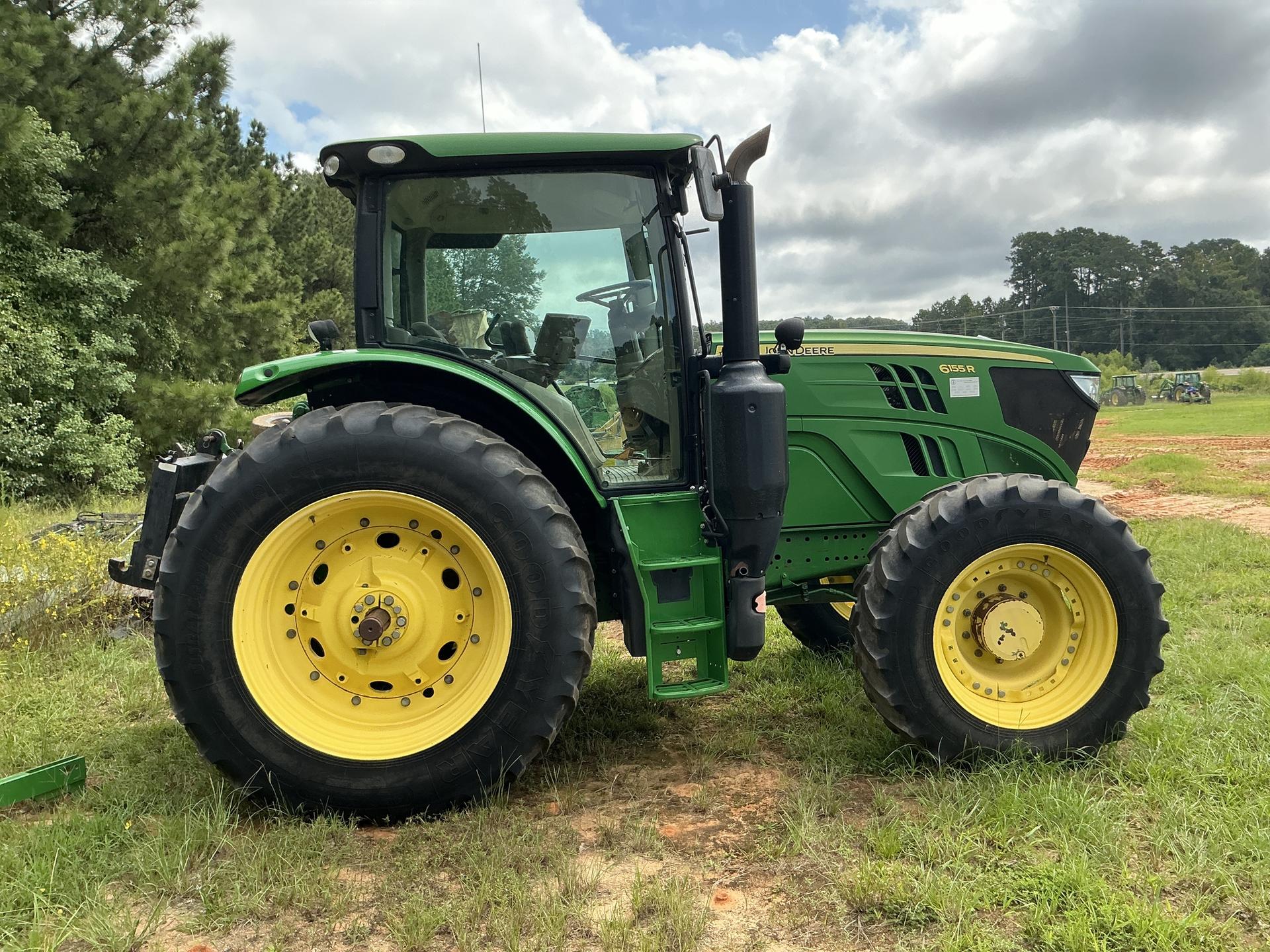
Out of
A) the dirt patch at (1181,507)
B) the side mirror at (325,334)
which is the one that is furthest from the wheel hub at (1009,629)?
the dirt patch at (1181,507)

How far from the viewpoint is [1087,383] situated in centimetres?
377

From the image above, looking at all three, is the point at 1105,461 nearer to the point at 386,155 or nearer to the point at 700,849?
the point at 700,849

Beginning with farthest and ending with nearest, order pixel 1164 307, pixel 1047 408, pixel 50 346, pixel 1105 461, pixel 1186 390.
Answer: pixel 1164 307 → pixel 1186 390 → pixel 1105 461 → pixel 50 346 → pixel 1047 408

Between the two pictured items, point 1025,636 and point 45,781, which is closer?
point 45,781

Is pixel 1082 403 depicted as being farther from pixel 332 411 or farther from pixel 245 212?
pixel 245 212

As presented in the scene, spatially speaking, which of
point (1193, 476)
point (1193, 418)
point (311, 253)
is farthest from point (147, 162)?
point (1193, 418)

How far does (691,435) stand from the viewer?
3041 millimetres

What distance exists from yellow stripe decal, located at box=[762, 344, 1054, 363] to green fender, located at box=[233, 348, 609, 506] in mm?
1041

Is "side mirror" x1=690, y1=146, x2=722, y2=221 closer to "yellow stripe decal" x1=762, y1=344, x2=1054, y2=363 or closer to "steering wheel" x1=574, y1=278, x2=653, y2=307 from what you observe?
"steering wheel" x1=574, y1=278, x2=653, y2=307

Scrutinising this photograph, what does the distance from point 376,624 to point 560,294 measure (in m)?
1.27

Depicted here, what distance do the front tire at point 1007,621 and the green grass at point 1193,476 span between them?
9.09 meters

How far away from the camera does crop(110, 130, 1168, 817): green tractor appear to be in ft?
8.51

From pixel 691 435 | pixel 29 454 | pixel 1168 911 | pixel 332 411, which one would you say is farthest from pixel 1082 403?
pixel 29 454

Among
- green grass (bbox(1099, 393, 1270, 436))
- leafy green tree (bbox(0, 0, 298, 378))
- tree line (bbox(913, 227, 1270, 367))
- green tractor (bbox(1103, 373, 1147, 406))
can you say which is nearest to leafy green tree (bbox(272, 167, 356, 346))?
leafy green tree (bbox(0, 0, 298, 378))
